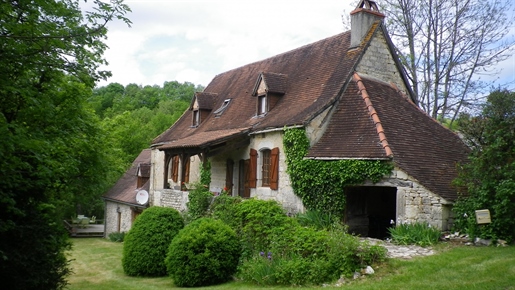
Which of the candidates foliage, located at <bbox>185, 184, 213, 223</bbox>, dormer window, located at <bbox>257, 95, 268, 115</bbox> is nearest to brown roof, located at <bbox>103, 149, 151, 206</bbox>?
foliage, located at <bbox>185, 184, 213, 223</bbox>

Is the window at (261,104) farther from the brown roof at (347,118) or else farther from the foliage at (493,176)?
the foliage at (493,176)

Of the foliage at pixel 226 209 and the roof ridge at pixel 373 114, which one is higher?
the roof ridge at pixel 373 114

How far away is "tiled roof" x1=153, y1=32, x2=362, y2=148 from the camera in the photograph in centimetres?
1536

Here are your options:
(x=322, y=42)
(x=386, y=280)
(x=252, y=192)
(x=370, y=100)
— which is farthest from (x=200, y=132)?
(x=386, y=280)

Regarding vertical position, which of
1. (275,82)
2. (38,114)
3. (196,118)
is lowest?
(38,114)

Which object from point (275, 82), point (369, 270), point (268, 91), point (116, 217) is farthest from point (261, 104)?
point (116, 217)

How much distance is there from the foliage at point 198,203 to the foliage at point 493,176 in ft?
26.0

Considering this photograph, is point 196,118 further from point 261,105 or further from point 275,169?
point 275,169

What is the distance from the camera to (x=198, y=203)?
15703mm

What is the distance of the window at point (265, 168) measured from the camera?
1611 cm

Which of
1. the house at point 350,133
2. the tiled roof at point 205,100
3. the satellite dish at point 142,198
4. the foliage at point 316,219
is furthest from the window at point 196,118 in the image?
the foliage at point 316,219

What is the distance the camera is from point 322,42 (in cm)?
1870

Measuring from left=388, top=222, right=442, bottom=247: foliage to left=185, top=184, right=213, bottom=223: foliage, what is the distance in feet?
21.3

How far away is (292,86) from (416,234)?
8067 mm
